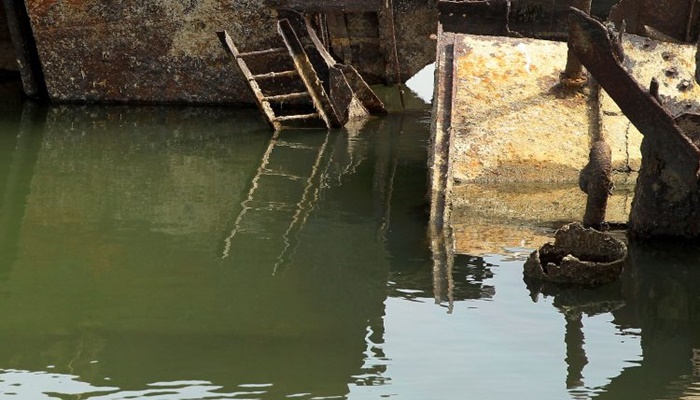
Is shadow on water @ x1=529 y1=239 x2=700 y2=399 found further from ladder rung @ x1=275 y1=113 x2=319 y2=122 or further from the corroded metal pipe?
ladder rung @ x1=275 y1=113 x2=319 y2=122

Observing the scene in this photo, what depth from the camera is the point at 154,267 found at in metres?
6.87

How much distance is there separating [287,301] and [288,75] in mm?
5476

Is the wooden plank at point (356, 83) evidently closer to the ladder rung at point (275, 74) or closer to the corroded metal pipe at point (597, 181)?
the ladder rung at point (275, 74)

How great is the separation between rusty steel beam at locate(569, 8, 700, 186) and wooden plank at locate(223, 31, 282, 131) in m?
4.52

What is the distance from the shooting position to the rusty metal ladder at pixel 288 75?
11.0m

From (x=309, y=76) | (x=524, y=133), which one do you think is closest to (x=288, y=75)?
(x=309, y=76)

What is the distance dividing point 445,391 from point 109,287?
213cm

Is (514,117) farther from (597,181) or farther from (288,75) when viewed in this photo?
(288,75)

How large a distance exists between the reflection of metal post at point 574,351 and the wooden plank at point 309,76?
5387 millimetres

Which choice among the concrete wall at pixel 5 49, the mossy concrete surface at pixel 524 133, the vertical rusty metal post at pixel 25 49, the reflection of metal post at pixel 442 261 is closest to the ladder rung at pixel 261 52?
the vertical rusty metal post at pixel 25 49

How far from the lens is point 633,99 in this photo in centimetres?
676

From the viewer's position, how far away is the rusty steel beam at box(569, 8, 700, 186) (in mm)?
6730

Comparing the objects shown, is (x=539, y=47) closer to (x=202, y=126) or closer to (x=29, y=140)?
(x=202, y=126)

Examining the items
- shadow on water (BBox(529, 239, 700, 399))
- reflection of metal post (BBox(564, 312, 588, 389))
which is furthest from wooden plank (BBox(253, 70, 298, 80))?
reflection of metal post (BBox(564, 312, 588, 389))
